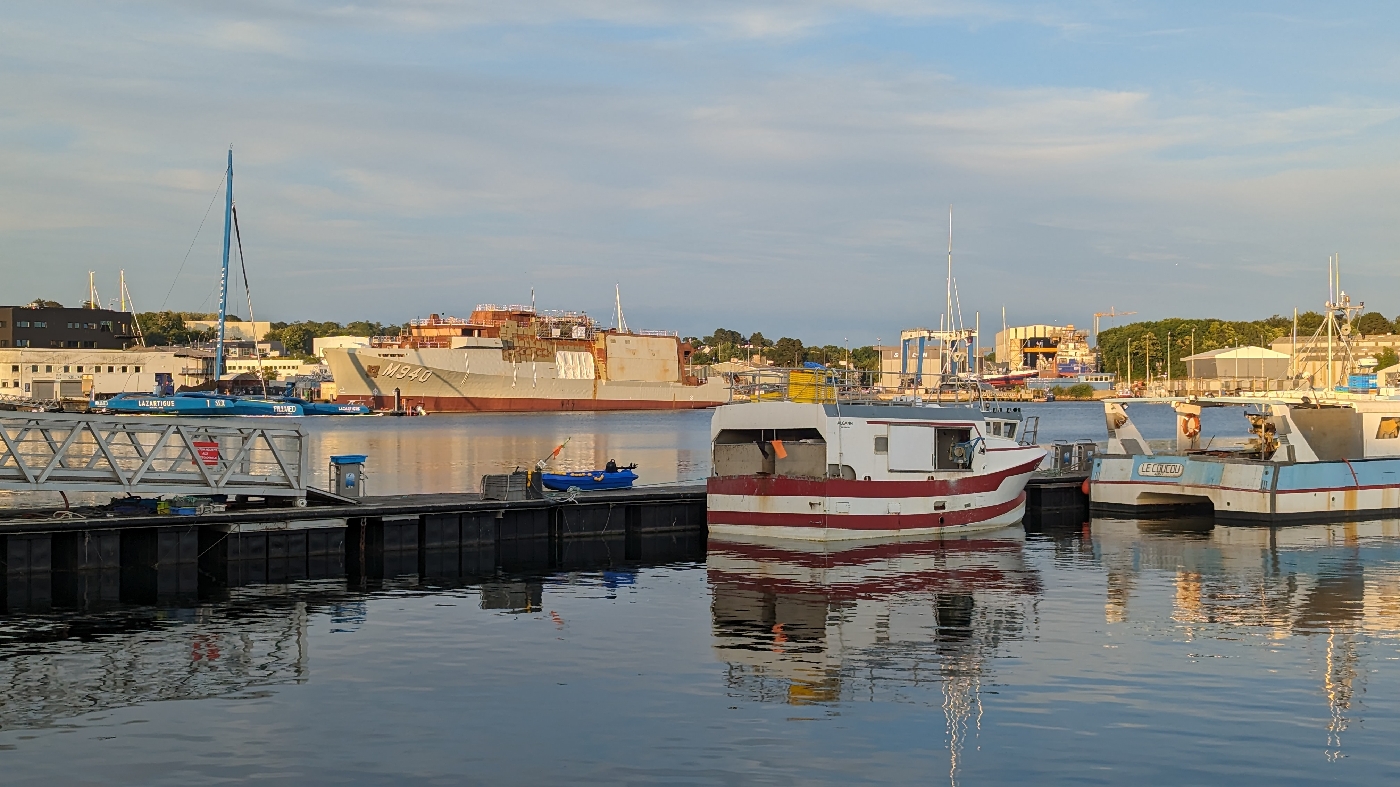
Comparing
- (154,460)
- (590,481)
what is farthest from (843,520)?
(154,460)

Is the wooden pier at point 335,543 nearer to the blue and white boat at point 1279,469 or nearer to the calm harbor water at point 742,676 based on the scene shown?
the calm harbor water at point 742,676

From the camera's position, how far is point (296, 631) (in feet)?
84.2

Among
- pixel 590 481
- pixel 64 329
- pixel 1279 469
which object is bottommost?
pixel 590 481

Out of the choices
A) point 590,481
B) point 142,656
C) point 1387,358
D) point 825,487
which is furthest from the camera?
point 1387,358

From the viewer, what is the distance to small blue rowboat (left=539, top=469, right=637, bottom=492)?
4344 centimetres

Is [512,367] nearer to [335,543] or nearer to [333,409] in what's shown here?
[333,409]

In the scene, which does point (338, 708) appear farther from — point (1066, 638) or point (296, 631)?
point (1066, 638)

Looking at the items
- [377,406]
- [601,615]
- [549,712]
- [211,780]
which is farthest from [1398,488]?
[377,406]

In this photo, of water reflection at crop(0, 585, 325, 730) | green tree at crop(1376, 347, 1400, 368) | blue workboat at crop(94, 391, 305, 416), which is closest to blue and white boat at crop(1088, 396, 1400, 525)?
water reflection at crop(0, 585, 325, 730)

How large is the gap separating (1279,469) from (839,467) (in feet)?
57.2

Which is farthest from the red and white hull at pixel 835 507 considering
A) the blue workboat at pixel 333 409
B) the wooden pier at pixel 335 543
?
the blue workboat at pixel 333 409

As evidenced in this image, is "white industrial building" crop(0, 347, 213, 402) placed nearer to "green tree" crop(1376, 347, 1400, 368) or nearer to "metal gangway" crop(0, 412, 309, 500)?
"metal gangway" crop(0, 412, 309, 500)

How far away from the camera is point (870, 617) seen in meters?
27.4

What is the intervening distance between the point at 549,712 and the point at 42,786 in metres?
6.94
